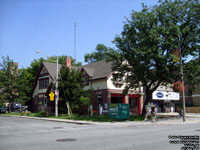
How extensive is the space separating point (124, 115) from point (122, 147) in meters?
16.5

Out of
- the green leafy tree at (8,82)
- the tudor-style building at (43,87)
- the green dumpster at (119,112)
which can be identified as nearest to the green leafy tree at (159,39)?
the green dumpster at (119,112)

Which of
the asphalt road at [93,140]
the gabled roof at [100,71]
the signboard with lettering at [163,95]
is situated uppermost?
the gabled roof at [100,71]

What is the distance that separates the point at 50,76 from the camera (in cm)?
4044

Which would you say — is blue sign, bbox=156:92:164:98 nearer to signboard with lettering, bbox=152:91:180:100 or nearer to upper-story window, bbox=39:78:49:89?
signboard with lettering, bbox=152:91:180:100

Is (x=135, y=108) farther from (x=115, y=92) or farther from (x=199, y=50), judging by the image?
(x=199, y=50)

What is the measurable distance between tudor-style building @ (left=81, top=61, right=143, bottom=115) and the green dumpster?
22.0 ft

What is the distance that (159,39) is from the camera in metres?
24.3

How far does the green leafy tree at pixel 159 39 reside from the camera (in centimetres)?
2486

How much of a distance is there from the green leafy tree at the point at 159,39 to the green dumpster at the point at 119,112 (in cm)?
409

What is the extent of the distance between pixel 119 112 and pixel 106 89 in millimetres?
9008

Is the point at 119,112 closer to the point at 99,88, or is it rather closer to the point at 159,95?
the point at 99,88

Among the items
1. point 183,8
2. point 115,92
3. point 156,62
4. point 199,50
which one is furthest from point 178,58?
point 115,92

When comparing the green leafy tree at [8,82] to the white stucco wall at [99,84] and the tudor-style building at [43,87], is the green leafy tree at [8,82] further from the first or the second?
the white stucco wall at [99,84]

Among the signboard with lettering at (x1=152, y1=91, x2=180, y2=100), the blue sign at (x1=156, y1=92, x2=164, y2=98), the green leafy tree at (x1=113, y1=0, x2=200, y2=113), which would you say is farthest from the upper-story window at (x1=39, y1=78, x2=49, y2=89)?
the blue sign at (x1=156, y1=92, x2=164, y2=98)
